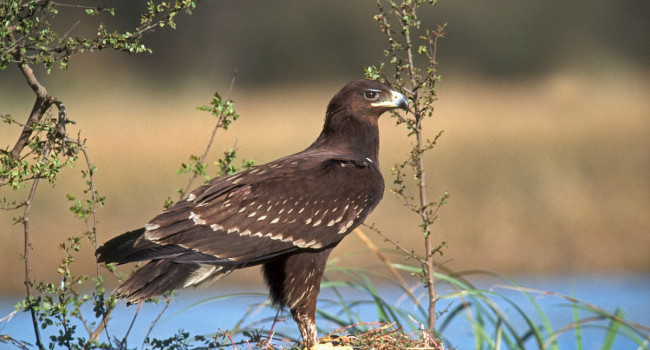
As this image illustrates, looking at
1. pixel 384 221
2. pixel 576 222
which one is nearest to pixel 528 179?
pixel 576 222

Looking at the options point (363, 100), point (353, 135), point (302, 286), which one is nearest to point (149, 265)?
point (302, 286)

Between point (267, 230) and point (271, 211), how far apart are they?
0.11 metres

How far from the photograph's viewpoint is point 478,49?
15.5 metres

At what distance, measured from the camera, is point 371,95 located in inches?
179

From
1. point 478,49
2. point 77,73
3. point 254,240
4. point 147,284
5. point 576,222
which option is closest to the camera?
point 147,284

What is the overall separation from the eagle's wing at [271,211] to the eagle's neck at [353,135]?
23 cm

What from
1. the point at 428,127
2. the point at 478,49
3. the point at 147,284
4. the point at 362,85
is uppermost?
the point at 478,49

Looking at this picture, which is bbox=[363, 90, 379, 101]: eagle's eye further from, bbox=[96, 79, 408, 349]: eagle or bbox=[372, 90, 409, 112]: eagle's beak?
bbox=[96, 79, 408, 349]: eagle

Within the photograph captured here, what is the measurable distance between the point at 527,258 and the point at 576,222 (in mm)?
1073

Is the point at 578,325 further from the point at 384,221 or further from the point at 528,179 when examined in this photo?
the point at 528,179

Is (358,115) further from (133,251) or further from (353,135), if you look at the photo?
(133,251)

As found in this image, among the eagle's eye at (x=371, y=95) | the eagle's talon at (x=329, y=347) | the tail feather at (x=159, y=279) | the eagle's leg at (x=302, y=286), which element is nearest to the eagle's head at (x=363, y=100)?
the eagle's eye at (x=371, y=95)

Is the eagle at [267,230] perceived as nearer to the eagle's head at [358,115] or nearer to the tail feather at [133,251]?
the tail feather at [133,251]

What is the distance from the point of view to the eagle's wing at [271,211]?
3.80 metres
